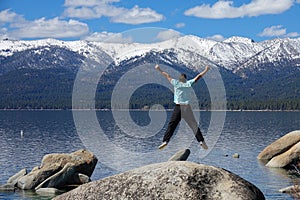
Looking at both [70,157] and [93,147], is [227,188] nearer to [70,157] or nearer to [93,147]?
[70,157]

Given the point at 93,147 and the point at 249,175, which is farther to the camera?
the point at 93,147

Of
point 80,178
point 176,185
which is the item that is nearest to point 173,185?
point 176,185

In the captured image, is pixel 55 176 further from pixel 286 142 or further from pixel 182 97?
pixel 182 97

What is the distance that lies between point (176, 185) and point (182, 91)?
348 centimetres

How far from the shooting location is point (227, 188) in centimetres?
1278

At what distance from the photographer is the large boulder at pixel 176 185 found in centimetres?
1270

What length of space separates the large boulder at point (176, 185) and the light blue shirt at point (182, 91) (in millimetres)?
2711

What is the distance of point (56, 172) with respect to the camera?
3850 centimetres

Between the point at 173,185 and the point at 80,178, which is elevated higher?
the point at 173,185

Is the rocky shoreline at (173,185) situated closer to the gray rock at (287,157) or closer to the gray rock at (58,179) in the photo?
the gray rock at (58,179)

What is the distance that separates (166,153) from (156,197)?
175 feet

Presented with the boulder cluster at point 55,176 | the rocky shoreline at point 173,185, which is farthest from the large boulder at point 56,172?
the rocky shoreline at point 173,185

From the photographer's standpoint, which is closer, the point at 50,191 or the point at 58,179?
the point at 50,191

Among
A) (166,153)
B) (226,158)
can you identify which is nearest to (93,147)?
(166,153)
